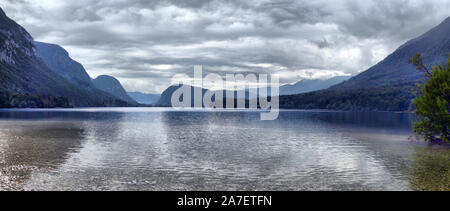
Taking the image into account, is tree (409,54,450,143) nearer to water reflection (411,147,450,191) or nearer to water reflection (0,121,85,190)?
water reflection (411,147,450,191)

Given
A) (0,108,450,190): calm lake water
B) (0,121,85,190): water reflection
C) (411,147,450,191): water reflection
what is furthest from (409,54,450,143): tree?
(0,121,85,190): water reflection

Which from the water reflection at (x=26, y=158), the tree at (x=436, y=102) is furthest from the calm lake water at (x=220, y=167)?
the tree at (x=436, y=102)

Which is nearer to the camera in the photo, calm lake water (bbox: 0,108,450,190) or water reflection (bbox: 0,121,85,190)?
calm lake water (bbox: 0,108,450,190)

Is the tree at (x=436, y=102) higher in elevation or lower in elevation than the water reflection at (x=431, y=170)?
higher

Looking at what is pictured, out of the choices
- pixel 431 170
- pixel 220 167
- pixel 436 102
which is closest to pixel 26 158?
pixel 220 167

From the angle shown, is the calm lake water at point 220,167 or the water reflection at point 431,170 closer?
the water reflection at point 431,170

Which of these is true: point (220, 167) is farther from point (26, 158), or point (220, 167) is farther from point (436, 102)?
point (436, 102)

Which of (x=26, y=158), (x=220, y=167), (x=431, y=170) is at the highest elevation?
(x=26, y=158)

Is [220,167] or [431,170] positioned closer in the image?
[431,170]

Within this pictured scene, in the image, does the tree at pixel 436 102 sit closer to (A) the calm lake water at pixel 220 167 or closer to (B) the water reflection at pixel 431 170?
(A) the calm lake water at pixel 220 167

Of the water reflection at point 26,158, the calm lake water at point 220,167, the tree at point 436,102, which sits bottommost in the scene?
the calm lake water at point 220,167

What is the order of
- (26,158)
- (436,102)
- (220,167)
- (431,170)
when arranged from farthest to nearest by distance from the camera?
1. (436,102)
2. (26,158)
3. (220,167)
4. (431,170)
